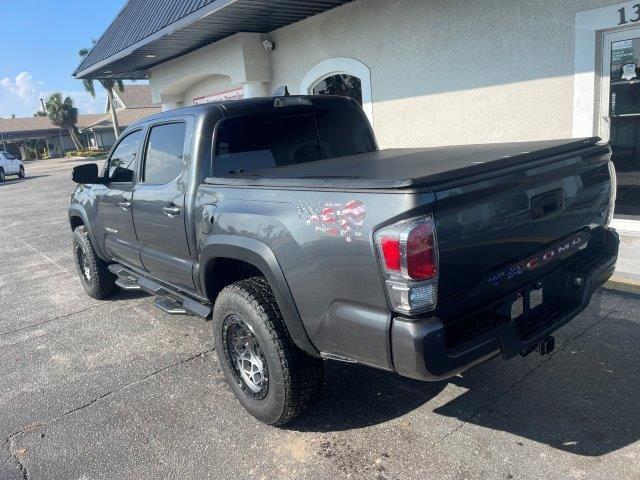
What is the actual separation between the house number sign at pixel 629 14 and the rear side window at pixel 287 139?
3.42 metres

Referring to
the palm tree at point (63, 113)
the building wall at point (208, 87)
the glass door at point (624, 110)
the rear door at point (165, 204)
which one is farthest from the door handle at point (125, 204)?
the palm tree at point (63, 113)

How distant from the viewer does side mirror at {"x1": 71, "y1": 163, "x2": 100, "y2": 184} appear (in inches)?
187

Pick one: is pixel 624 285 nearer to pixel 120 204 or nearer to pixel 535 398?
pixel 535 398

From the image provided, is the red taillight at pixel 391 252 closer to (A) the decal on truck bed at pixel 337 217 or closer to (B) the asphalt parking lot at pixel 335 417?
(A) the decal on truck bed at pixel 337 217

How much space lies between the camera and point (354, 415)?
3209mm

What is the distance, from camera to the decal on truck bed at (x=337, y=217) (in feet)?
7.54

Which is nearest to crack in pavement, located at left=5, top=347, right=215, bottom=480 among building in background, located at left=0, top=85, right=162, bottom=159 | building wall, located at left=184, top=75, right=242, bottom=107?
building wall, located at left=184, top=75, right=242, bottom=107

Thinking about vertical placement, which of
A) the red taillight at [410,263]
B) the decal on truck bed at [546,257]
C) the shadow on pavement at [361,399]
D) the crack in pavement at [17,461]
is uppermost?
the red taillight at [410,263]

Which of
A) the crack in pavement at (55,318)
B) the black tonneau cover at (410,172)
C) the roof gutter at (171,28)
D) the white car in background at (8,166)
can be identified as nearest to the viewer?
the black tonneau cover at (410,172)

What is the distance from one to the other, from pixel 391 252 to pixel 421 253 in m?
0.13

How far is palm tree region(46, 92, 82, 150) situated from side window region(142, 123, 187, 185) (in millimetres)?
59742

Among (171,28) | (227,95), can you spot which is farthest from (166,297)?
(227,95)

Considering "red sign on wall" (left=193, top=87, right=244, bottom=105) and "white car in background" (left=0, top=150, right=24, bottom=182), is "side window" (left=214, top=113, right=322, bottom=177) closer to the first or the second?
"red sign on wall" (left=193, top=87, right=244, bottom=105)

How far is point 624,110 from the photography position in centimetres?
613
